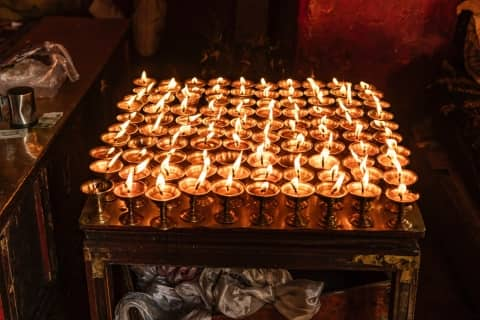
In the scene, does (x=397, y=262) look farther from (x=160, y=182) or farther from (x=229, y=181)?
(x=160, y=182)

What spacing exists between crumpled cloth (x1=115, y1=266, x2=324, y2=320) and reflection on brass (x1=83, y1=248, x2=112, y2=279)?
0.38 metres

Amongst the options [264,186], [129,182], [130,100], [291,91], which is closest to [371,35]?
[291,91]

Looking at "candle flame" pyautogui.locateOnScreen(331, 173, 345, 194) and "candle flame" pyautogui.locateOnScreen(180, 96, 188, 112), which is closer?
"candle flame" pyautogui.locateOnScreen(331, 173, 345, 194)

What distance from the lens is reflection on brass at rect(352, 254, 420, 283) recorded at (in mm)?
2354

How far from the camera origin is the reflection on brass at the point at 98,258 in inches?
92.9

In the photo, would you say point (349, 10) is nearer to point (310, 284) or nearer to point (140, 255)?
point (310, 284)

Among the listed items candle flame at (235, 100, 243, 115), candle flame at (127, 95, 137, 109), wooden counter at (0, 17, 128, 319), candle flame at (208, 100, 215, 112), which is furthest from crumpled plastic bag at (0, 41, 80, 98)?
candle flame at (235, 100, 243, 115)

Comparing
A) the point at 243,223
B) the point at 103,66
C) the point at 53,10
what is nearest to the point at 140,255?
the point at 243,223

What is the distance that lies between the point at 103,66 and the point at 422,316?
99.7 inches

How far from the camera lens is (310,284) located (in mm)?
2857

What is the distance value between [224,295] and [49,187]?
40.7 inches

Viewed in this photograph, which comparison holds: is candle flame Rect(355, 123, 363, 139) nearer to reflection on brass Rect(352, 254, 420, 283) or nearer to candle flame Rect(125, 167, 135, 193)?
reflection on brass Rect(352, 254, 420, 283)

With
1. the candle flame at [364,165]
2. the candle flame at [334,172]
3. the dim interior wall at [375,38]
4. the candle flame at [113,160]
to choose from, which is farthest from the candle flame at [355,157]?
the dim interior wall at [375,38]

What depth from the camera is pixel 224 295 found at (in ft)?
9.21
